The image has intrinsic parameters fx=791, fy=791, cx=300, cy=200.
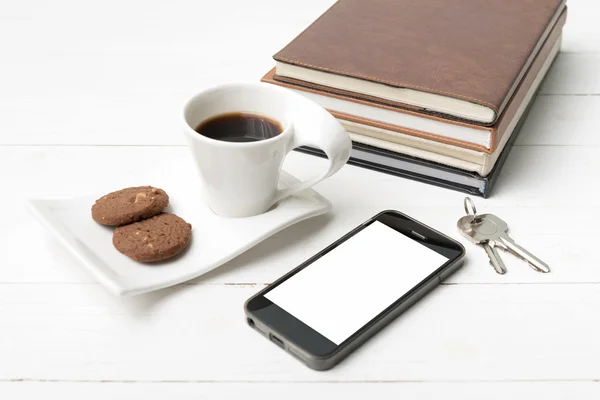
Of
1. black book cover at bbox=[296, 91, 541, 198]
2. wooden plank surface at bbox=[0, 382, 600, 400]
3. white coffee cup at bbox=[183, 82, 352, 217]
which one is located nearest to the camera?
wooden plank surface at bbox=[0, 382, 600, 400]

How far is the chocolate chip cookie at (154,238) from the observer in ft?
2.64

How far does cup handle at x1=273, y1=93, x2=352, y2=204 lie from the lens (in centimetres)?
84

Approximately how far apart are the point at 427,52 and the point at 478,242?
0.87ft

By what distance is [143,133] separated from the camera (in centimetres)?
111

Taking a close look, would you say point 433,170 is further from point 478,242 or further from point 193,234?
point 193,234

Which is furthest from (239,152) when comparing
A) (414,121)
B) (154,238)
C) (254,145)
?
(414,121)

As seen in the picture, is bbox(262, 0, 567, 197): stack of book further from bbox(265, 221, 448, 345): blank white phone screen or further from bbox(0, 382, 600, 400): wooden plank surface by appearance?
bbox(0, 382, 600, 400): wooden plank surface

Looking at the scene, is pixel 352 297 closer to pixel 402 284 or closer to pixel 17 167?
pixel 402 284

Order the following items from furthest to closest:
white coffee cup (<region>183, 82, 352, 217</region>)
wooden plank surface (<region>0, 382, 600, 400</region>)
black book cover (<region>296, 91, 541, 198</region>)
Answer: black book cover (<region>296, 91, 541, 198</region>) < white coffee cup (<region>183, 82, 352, 217</region>) < wooden plank surface (<region>0, 382, 600, 400</region>)

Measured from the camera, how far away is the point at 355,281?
31.9 inches

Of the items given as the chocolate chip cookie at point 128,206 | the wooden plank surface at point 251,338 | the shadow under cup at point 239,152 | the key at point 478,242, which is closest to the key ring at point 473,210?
the key at point 478,242

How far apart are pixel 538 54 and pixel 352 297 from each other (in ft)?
1.60

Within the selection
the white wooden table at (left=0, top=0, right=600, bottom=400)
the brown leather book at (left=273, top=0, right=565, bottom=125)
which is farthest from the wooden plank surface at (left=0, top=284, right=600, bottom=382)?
the brown leather book at (left=273, top=0, right=565, bottom=125)

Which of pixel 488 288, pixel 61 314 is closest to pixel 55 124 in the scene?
pixel 61 314
